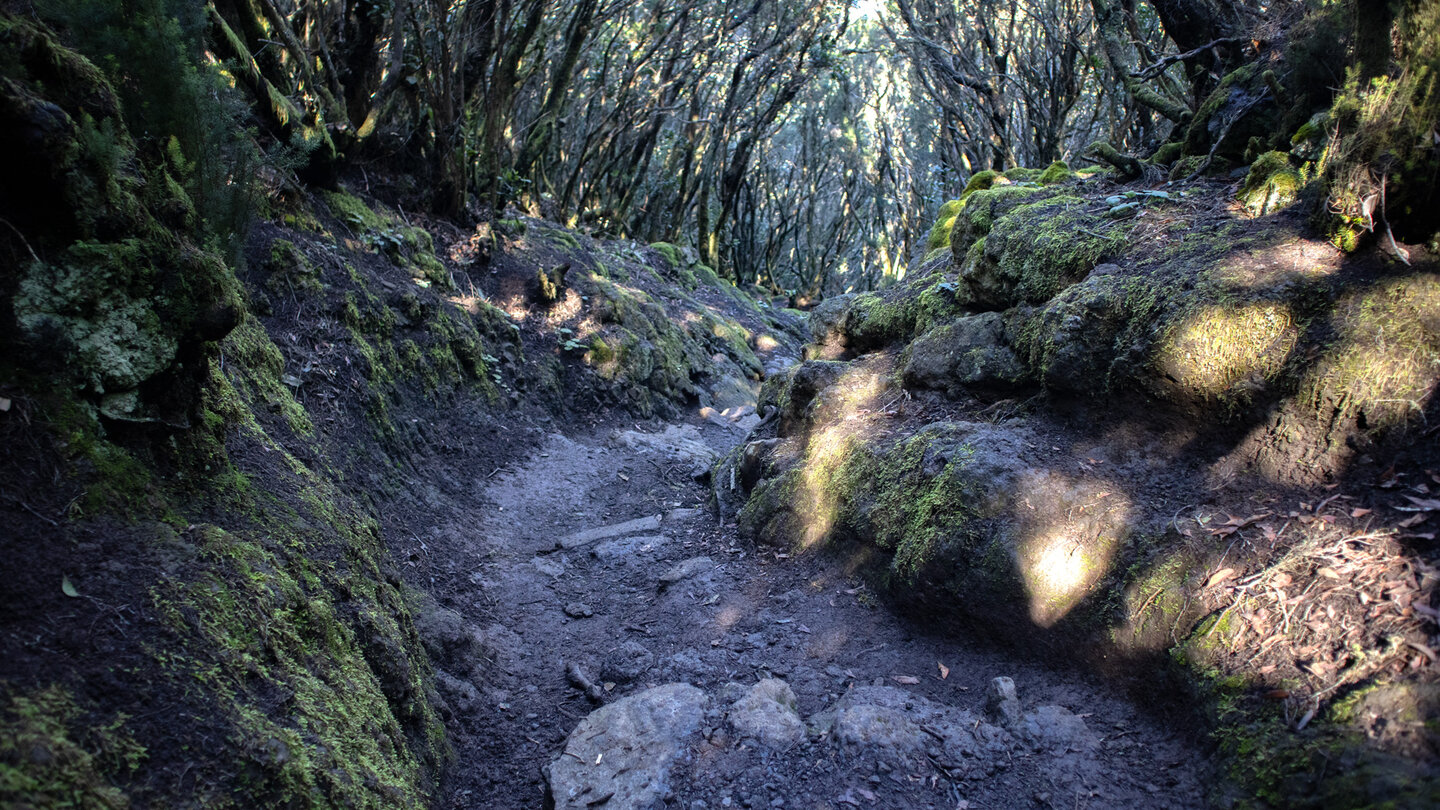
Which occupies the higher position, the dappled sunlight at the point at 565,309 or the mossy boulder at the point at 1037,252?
the dappled sunlight at the point at 565,309

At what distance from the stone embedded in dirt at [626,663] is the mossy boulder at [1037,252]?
10.5 feet

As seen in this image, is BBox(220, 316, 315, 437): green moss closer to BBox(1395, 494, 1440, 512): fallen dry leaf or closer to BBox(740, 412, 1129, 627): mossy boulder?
BBox(740, 412, 1129, 627): mossy boulder

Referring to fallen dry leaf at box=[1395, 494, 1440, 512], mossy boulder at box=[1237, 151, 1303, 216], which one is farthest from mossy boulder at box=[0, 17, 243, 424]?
mossy boulder at box=[1237, 151, 1303, 216]

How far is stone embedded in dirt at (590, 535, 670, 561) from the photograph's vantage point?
5422 millimetres

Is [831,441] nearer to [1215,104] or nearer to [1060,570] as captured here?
[1060,570]

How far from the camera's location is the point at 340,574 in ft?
10.2

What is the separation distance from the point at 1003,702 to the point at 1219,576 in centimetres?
93

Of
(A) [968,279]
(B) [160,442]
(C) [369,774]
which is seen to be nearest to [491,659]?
(C) [369,774]

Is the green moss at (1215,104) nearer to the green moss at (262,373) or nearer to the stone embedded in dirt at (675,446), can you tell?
the stone embedded in dirt at (675,446)

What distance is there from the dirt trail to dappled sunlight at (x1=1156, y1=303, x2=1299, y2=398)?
143 cm

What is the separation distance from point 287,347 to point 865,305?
4.59 metres

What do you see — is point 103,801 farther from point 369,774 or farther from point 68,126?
point 68,126

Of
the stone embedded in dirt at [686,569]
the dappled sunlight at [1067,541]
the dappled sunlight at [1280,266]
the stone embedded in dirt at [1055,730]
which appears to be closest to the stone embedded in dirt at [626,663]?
the stone embedded in dirt at [686,569]

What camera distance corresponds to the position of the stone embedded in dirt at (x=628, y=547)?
17.8ft
